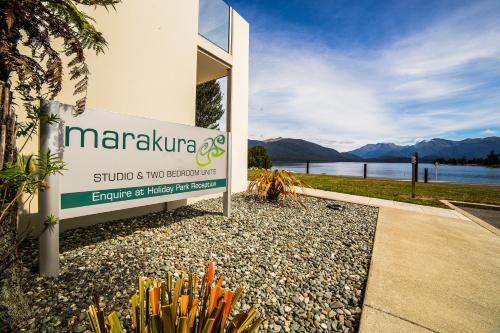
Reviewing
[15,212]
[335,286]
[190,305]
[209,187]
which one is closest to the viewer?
[190,305]

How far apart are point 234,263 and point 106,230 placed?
229 centimetres

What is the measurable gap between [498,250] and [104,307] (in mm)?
5429

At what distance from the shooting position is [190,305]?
1141 millimetres

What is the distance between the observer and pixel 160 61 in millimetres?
4883

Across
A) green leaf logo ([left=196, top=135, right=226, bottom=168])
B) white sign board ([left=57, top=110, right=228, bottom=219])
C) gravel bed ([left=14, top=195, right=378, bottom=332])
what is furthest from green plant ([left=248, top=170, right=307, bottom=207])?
white sign board ([left=57, top=110, right=228, bottom=219])

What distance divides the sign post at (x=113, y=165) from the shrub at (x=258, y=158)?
20.4 m

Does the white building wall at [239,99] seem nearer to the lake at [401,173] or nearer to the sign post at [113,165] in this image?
the sign post at [113,165]

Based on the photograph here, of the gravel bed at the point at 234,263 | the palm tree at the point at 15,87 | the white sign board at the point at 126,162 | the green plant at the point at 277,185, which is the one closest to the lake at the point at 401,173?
the green plant at the point at 277,185

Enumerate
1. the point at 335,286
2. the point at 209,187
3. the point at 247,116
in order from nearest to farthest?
1. the point at 335,286
2. the point at 209,187
3. the point at 247,116

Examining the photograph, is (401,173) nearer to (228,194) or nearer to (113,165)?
(228,194)

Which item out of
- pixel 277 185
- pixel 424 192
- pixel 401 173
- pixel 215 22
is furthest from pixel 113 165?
pixel 401 173

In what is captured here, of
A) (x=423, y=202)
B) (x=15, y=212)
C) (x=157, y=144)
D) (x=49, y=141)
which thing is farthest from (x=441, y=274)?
(x=423, y=202)

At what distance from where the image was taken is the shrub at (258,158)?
24.9 metres

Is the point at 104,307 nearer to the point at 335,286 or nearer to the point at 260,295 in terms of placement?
the point at 260,295
